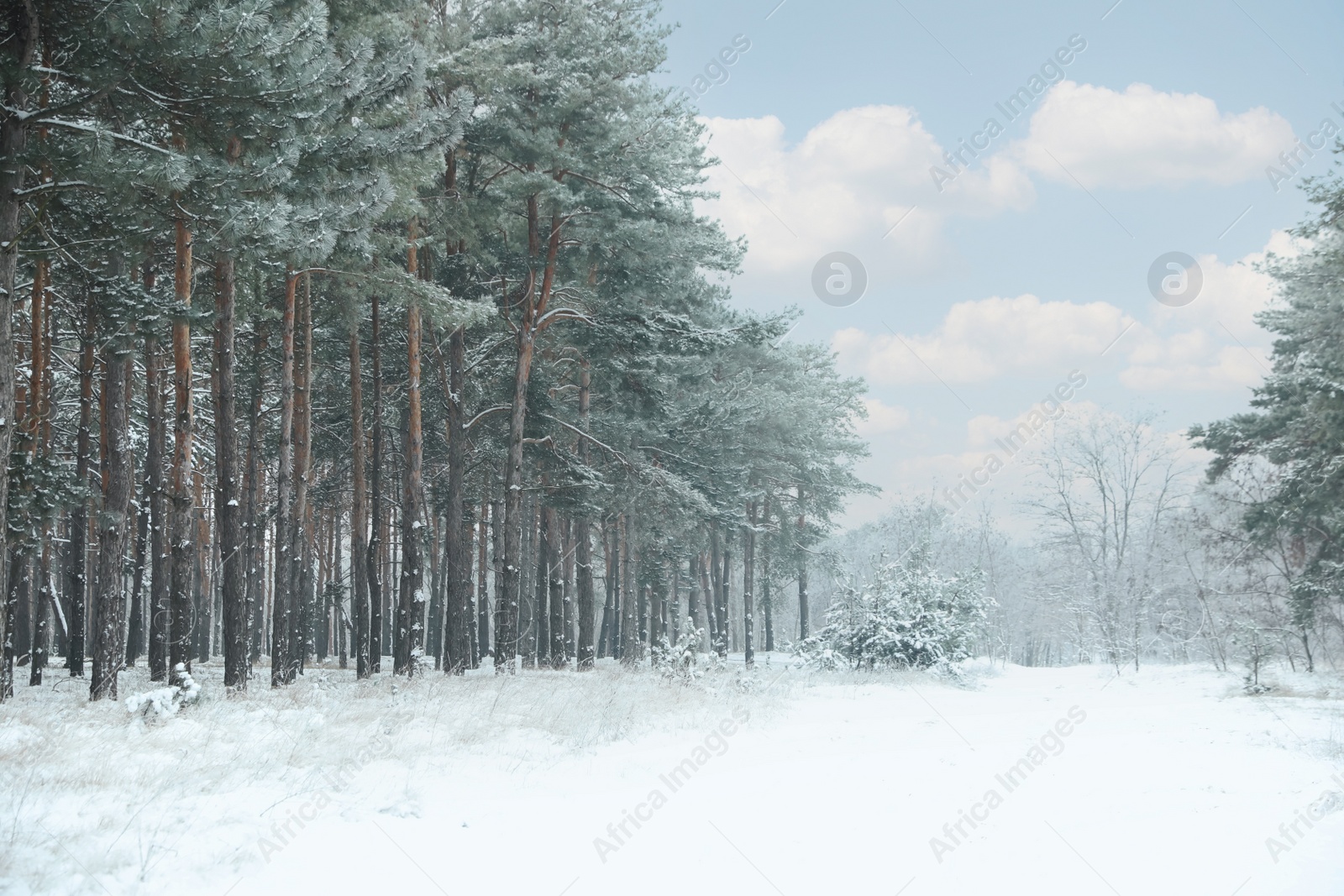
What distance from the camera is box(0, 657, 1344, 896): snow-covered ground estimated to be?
4.97 metres

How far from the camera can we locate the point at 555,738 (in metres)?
9.16

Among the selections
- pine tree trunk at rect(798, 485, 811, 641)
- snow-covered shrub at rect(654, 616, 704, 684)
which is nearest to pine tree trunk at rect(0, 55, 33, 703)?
snow-covered shrub at rect(654, 616, 704, 684)

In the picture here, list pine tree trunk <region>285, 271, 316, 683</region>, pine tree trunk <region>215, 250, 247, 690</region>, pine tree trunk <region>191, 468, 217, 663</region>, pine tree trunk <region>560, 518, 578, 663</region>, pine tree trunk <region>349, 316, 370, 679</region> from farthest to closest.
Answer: pine tree trunk <region>560, 518, 578, 663</region>
pine tree trunk <region>191, 468, 217, 663</region>
pine tree trunk <region>349, 316, 370, 679</region>
pine tree trunk <region>285, 271, 316, 683</region>
pine tree trunk <region>215, 250, 247, 690</region>

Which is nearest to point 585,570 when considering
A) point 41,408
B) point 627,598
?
point 627,598

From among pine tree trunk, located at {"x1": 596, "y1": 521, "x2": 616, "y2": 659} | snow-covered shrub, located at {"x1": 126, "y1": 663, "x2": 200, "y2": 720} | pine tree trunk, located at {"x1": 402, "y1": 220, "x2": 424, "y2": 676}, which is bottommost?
pine tree trunk, located at {"x1": 596, "y1": 521, "x2": 616, "y2": 659}

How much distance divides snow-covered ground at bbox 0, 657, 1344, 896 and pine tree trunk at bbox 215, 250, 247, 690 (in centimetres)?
127

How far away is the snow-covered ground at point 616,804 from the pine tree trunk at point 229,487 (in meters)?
1.27

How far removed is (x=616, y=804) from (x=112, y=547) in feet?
29.7

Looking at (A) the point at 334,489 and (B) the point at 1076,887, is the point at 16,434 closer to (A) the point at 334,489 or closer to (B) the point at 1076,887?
(B) the point at 1076,887

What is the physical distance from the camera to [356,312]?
15516mm

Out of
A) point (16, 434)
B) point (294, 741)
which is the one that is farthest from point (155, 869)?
point (16, 434)

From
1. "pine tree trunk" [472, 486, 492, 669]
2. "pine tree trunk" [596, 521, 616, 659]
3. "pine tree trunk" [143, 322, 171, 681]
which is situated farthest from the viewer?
"pine tree trunk" [596, 521, 616, 659]

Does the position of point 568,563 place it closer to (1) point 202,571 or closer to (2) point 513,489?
(1) point 202,571

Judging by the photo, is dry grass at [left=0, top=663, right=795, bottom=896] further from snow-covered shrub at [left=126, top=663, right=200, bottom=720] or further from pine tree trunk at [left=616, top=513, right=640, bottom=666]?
pine tree trunk at [left=616, top=513, right=640, bottom=666]
